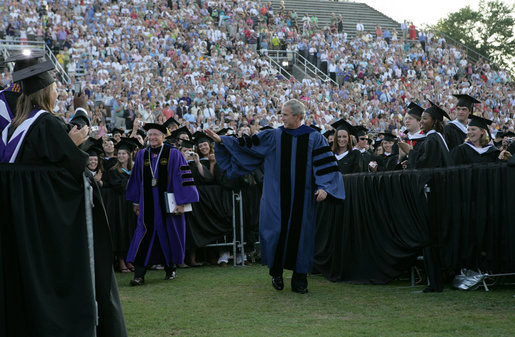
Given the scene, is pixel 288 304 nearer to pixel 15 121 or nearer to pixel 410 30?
pixel 15 121

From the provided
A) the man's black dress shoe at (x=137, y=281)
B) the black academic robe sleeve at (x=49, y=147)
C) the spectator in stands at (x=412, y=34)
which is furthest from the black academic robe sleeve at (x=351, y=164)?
the spectator in stands at (x=412, y=34)

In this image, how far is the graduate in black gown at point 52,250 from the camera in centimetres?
421

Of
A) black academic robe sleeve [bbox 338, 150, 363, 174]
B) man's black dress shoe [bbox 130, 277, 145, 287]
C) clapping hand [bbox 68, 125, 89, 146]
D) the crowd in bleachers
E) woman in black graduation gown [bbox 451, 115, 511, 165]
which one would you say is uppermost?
the crowd in bleachers

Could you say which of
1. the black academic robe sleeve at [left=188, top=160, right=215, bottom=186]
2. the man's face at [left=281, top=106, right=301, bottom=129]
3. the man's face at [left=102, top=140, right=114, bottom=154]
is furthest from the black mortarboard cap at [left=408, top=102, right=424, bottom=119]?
the man's face at [left=102, top=140, right=114, bottom=154]

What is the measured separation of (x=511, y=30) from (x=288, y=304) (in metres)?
67.8

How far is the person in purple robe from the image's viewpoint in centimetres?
946

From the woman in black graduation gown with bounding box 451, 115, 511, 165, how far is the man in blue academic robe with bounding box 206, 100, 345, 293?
208 cm

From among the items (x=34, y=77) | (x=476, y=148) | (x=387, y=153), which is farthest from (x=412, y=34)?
(x=34, y=77)

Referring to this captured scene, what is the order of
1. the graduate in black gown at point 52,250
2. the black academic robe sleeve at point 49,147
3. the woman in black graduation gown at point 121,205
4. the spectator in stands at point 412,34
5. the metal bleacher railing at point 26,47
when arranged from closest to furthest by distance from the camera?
the graduate in black gown at point 52,250, the black academic robe sleeve at point 49,147, the woman in black graduation gown at point 121,205, the metal bleacher railing at point 26,47, the spectator in stands at point 412,34

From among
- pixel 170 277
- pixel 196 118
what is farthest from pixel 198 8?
pixel 170 277

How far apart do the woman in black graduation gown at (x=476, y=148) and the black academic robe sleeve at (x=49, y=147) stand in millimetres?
6249

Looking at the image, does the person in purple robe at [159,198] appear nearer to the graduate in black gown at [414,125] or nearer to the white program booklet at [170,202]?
the white program booklet at [170,202]

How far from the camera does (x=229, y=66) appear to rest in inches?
1129

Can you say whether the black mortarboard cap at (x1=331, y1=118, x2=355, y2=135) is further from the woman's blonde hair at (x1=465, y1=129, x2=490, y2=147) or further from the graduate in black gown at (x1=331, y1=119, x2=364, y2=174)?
the woman's blonde hair at (x1=465, y1=129, x2=490, y2=147)
